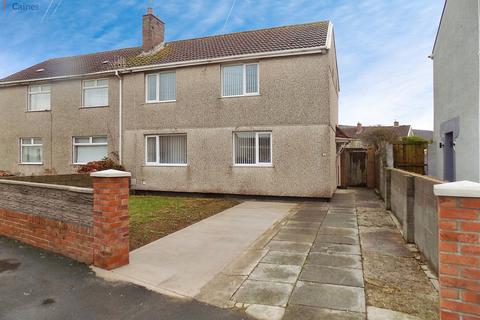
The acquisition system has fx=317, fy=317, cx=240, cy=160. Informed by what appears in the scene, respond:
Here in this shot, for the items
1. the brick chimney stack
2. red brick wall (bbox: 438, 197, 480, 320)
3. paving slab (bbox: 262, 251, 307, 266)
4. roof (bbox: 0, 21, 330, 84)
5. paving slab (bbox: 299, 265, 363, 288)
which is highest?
the brick chimney stack

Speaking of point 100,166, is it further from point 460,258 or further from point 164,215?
point 460,258

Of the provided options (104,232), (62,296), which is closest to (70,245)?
(104,232)

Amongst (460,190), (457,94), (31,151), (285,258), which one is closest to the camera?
(460,190)

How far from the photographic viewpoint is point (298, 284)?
12.5ft

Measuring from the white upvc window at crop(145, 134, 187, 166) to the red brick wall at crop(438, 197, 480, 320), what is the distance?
10.9 metres

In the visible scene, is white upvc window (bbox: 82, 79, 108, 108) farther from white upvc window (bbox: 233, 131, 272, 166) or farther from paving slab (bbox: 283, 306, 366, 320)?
paving slab (bbox: 283, 306, 366, 320)

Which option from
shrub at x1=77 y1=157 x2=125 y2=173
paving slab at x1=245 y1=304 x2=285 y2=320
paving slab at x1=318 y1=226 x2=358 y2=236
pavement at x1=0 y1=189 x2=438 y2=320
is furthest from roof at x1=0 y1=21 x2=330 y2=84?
paving slab at x1=245 y1=304 x2=285 y2=320

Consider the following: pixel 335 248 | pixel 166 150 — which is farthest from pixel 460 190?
pixel 166 150

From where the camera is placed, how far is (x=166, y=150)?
1319cm

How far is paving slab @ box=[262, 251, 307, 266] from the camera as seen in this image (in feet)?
15.2

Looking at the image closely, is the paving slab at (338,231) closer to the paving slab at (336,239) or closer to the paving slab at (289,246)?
the paving slab at (336,239)

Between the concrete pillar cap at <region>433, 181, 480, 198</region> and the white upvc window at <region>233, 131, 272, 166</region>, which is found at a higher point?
the white upvc window at <region>233, 131, 272, 166</region>

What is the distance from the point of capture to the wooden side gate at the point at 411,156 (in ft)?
35.6

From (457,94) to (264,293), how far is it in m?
8.74
